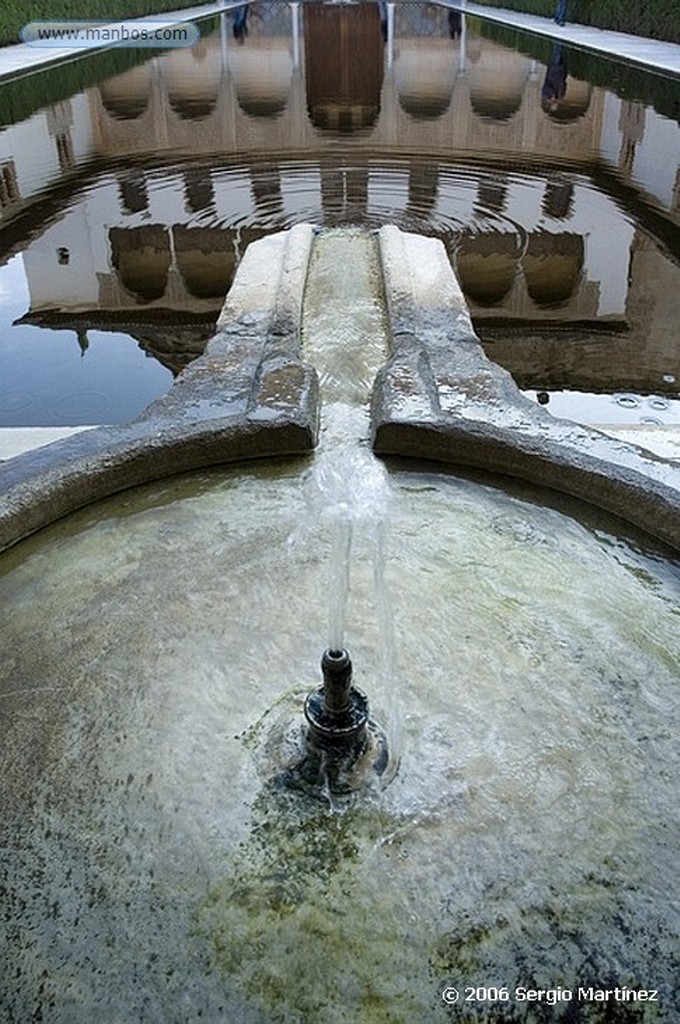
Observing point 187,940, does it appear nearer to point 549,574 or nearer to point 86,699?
point 86,699

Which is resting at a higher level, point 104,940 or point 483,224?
point 104,940

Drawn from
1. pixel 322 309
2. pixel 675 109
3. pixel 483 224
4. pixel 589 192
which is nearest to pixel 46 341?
pixel 322 309

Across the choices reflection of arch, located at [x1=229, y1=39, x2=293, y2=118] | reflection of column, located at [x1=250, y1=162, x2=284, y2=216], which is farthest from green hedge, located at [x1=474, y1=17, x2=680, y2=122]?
reflection of arch, located at [x1=229, y1=39, x2=293, y2=118]

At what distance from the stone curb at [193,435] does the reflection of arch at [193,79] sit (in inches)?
379

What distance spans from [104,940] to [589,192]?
7.39m

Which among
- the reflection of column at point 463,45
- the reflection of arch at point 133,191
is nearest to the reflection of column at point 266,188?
the reflection of arch at point 133,191

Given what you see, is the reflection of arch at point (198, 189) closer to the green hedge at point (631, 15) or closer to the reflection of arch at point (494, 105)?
the reflection of arch at point (494, 105)

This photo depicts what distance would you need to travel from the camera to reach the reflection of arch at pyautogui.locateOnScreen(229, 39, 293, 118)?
1370cm

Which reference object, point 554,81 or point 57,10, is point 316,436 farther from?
point 57,10

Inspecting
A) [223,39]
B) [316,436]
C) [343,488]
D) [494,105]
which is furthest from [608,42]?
[343,488]

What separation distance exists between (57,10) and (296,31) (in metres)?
9.72

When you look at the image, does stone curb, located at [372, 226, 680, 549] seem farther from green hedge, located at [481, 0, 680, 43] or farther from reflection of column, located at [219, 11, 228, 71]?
reflection of column, located at [219, 11, 228, 71]

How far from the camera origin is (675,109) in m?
10.1

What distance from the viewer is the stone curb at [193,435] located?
2322 millimetres
